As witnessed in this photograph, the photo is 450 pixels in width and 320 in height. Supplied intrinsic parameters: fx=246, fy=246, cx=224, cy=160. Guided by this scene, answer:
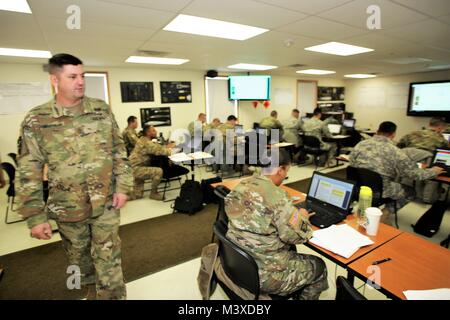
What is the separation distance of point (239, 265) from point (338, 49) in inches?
169

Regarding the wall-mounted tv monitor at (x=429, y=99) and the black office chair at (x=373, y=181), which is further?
the wall-mounted tv monitor at (x=429, y=99)

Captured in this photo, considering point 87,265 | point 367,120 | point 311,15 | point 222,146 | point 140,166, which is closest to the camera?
point 87,265

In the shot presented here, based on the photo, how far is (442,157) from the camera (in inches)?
130

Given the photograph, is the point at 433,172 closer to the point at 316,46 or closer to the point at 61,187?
the point at 316,46

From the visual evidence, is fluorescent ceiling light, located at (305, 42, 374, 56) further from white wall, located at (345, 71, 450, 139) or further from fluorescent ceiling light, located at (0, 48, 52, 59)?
white wall, located at (345, 71, 450, 139)

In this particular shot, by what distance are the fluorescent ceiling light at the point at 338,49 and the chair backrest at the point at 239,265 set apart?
3.63 metres

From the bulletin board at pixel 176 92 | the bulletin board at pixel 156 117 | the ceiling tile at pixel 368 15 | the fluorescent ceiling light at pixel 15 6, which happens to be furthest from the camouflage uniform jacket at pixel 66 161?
the bulletin board at pixel 176 92

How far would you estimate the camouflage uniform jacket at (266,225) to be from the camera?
1.44 meters

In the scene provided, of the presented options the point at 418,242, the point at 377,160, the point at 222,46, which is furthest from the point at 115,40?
the point at 418,242

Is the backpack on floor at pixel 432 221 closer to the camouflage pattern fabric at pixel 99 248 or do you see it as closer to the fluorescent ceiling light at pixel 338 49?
the fluorescent ceiling light at pixel 338 49

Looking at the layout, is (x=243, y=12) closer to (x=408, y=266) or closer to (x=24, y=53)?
(x=408, y=266)

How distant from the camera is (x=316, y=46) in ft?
13.1

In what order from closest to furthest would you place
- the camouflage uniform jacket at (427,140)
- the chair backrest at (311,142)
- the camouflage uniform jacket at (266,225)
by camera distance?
the camouflage uniform jacket at (266,225), the camouflage uniform jacket at (427,140), the chair backrest at (311,142)
